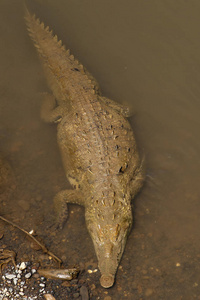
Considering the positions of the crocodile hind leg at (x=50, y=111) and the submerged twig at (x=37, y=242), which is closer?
the submerged twig at (x=37, y=242)

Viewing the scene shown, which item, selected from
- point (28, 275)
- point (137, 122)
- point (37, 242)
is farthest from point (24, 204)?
point (137, 122)

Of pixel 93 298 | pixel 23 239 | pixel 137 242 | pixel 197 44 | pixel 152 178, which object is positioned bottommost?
pixel 23 239

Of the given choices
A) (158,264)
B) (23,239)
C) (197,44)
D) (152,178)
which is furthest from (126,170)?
(197,44)

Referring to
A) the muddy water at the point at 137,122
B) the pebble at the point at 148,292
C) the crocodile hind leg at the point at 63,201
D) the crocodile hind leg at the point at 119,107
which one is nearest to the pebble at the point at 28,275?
the muddy water at the point at 137,122

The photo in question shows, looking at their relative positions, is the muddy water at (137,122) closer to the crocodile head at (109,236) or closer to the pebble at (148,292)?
the pebble at (148,292)

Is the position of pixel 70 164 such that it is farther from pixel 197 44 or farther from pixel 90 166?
pixel 197 44

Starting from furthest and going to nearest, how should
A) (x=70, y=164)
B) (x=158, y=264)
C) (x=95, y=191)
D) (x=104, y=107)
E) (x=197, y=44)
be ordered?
(x=197, y=44), (x=104, y=107), (x=70, y=164), (x=95, y=191), (x=158, y=264)

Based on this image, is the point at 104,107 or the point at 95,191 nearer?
the point at 95,191

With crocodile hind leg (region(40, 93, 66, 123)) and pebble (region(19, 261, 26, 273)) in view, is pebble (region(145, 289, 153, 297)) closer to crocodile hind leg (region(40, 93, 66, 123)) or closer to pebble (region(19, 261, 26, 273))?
pebble (region(19, 261, 26, 273))
